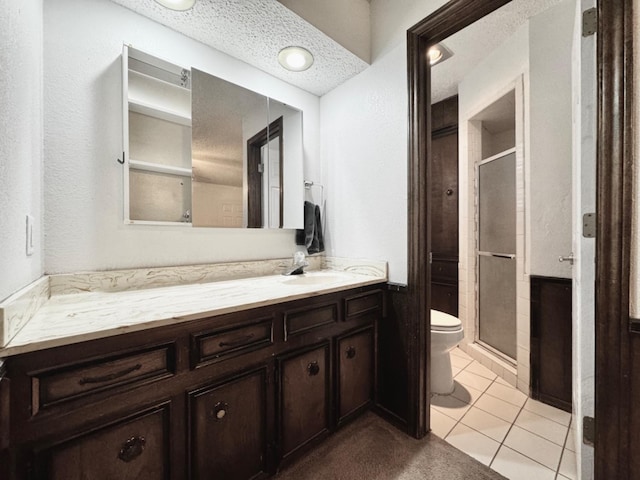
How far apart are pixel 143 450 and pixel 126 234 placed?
3.02 ft

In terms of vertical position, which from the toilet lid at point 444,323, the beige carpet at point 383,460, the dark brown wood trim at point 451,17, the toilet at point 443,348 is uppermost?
the dark brown wood trim at point 451,17

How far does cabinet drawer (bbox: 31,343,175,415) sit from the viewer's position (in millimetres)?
663

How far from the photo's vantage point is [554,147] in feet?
5.60

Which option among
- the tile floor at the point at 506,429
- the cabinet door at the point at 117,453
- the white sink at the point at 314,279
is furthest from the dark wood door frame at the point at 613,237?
the cabinet door at the point at 117,453

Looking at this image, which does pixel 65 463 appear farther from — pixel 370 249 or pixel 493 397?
pixel 493 397

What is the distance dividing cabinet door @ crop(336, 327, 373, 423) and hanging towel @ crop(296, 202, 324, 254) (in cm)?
70

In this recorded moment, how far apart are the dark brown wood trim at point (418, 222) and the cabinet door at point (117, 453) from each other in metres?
1.17

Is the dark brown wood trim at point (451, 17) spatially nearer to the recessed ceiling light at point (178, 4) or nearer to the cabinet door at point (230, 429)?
the recessed ceiling light at point (178, 4)

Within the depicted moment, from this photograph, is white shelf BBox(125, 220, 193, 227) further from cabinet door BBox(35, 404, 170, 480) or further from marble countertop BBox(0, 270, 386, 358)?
cabinet door BBox(35, 404, 170, 480)

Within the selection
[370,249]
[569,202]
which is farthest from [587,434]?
[569,202]

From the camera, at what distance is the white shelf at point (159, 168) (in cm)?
131

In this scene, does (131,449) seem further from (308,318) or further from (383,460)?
(383,460)

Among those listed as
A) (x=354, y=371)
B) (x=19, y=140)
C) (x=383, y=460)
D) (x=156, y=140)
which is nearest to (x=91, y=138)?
(x=156, y=140)

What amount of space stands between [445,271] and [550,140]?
150 centimetres
